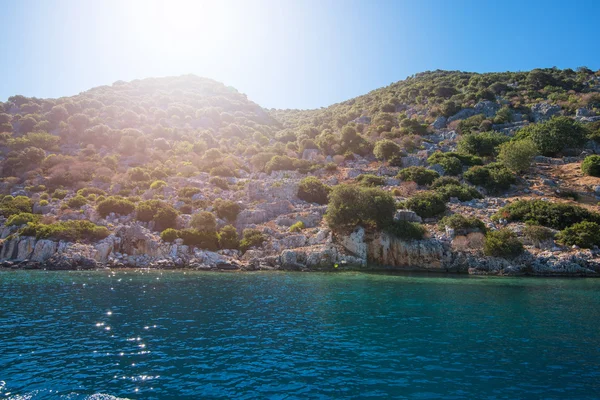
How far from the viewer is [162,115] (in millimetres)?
117000

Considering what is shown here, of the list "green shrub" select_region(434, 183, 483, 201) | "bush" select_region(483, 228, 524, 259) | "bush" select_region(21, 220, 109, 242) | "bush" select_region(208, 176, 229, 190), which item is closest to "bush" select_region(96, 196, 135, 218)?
"bush" select_region(21, 220, 109, 242)

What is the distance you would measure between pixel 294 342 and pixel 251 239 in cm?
3246

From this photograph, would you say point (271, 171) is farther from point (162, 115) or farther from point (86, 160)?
point (162, 115)

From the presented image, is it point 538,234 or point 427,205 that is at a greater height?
point 427,205

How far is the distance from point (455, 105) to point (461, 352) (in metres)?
96.1

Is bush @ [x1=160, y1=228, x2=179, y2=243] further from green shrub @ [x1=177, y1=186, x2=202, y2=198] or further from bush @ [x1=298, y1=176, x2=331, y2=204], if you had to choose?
bush @ [x1=298, y1=176, x2=331, y2=204]

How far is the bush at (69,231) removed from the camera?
139ft

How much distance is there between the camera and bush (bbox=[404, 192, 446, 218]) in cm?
4919

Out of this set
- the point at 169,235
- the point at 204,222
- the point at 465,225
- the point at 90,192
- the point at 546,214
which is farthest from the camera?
the point at 90,192

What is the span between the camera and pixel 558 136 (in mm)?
65312

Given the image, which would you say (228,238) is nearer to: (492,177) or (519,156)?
(492,177)

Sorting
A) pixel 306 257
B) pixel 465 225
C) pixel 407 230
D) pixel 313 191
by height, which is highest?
pixel 313 191

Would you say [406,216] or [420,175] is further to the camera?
[420,175]

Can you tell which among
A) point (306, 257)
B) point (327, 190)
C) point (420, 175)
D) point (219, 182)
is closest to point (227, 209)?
point (219, 182)
